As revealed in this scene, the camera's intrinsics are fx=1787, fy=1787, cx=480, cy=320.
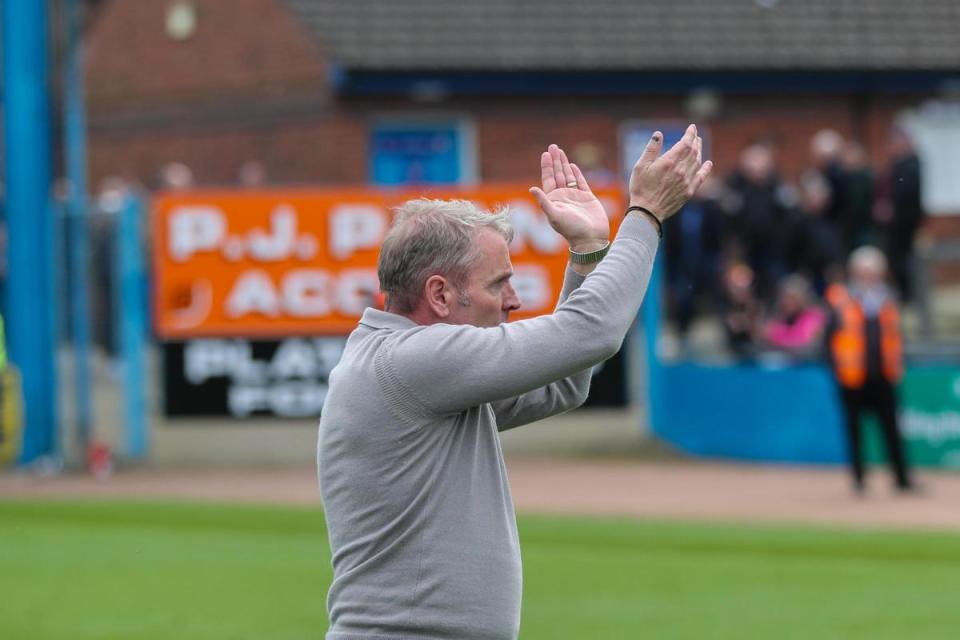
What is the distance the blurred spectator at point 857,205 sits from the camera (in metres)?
17.9

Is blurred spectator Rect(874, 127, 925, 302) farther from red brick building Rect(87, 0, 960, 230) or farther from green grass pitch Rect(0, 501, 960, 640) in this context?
red brick building Rect(87, 0, 960, 230)

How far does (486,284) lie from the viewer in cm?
371

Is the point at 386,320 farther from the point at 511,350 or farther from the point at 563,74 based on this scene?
the point at 563,74

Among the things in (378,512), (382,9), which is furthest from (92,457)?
(378,512)

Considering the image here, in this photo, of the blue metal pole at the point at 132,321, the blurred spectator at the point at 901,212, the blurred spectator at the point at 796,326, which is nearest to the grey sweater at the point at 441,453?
the blurred spectator at the point at 796,326

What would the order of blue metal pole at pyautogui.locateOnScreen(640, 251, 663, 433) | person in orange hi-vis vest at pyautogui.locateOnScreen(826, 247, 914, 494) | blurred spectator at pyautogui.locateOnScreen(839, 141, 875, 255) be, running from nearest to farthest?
person in orange hi-vis vest at pyautogui.locateOnScreen(826, 247, 914, 494), blue metal pole at pyautogui.locateOnScreen(640, 251, 663, 433), blurred spectator at pyautogui.locateOnScreen(839, 141, 875, 255)

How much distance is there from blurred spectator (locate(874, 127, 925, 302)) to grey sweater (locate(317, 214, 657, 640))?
1436 cm

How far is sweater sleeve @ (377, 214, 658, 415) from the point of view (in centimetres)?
354

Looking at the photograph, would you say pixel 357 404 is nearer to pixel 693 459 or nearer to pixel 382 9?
pixel 693 459

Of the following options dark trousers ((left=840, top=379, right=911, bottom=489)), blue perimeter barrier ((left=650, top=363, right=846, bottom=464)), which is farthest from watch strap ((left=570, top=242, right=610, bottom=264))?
blue perimeter barrier ((left=650, top=363, right=846, bottom=464))

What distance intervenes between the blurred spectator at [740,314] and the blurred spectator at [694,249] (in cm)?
24

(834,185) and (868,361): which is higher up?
(834,185)

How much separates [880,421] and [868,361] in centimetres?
51

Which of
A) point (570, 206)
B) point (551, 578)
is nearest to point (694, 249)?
point (551, 578)
